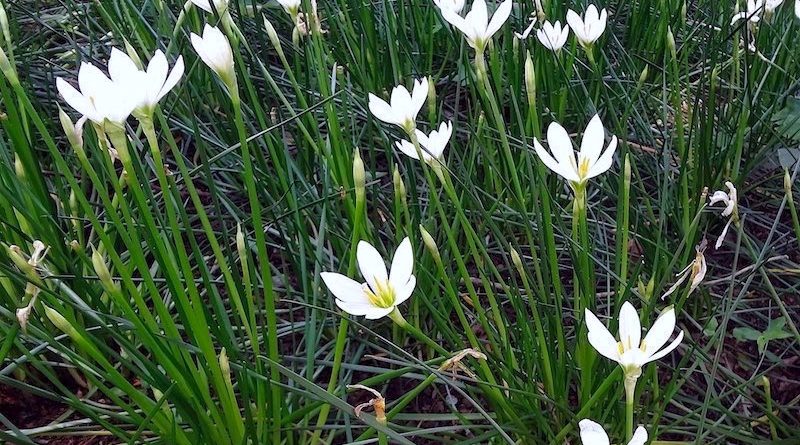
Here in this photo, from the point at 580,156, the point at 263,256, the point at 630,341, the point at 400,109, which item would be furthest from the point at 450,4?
the point at 630,341

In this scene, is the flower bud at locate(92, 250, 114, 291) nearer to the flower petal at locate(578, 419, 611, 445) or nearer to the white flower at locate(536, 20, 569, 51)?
the flower petal at locate(578, 419, 611, 445)

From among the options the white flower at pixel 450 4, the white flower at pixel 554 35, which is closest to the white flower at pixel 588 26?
the white flower at pixel 554 35

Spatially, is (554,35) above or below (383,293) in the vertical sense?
above

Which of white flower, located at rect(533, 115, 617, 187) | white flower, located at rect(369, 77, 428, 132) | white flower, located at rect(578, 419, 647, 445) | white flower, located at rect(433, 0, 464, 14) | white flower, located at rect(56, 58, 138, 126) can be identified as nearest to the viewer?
white flower, located at rect(578, 419, 647, 445)

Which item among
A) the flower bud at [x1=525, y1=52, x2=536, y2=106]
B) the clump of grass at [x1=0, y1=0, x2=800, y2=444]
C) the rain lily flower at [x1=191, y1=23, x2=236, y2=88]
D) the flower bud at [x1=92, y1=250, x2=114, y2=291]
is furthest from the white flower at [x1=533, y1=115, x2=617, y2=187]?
the flower bud at [x1=92, y1=250, x2=114, y2=291]

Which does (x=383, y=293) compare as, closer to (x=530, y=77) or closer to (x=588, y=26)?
(x=530, y=77)

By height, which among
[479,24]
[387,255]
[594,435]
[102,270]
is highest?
[479,24]

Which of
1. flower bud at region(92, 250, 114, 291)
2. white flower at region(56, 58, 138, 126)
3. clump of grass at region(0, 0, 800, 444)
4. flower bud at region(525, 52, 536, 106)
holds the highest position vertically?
white flower at region(56, 58, 138, 126)
